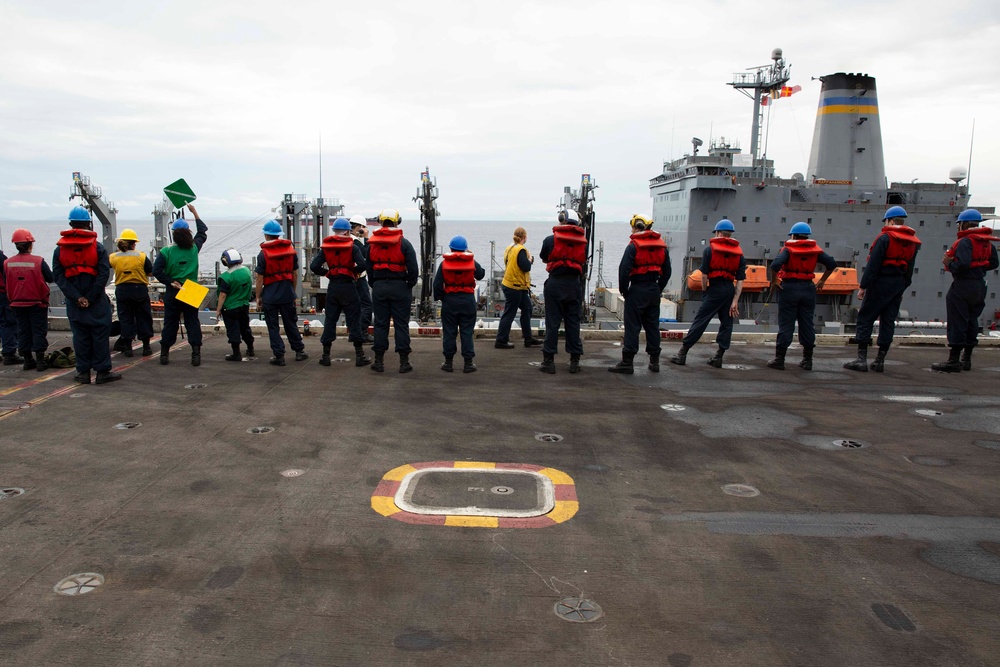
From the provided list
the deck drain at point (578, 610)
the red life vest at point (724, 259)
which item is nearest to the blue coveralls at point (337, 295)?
the red life vest at point (724, 259)

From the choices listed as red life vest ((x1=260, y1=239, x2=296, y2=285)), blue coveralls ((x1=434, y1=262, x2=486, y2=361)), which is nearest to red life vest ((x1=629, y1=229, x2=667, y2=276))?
blue coveralls ((x1=434, y1=262, x2=486, y2=361))

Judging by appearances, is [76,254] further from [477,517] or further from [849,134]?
[849,134]

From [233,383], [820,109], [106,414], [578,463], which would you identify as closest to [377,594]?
[578,463]

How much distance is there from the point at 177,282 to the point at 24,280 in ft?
5.75

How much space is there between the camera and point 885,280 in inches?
344

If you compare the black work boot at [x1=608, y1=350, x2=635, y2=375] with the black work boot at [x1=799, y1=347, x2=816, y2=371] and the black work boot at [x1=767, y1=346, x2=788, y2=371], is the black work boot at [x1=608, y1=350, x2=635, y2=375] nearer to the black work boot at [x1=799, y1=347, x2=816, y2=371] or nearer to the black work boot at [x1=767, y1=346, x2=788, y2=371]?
Answer: the black work boot at [x1=767, y1=346, x2=788, y2=371]

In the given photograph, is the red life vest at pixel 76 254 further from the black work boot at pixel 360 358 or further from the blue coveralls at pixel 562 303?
the blue coveralls at pixel 562 303

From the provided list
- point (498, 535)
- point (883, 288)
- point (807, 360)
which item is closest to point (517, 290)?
point (807, 360)

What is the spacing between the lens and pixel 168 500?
424cm

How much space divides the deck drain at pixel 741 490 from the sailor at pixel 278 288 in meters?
5.99

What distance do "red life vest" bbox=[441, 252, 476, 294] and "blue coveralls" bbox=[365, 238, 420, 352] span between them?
0.40 m

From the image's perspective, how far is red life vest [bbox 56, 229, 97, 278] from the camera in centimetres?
738

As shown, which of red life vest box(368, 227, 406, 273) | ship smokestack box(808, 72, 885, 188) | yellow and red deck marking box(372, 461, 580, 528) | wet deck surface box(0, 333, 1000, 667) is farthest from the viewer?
ship smokestack box(808, 72, 885, 188)

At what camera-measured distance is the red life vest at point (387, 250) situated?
8141mm
